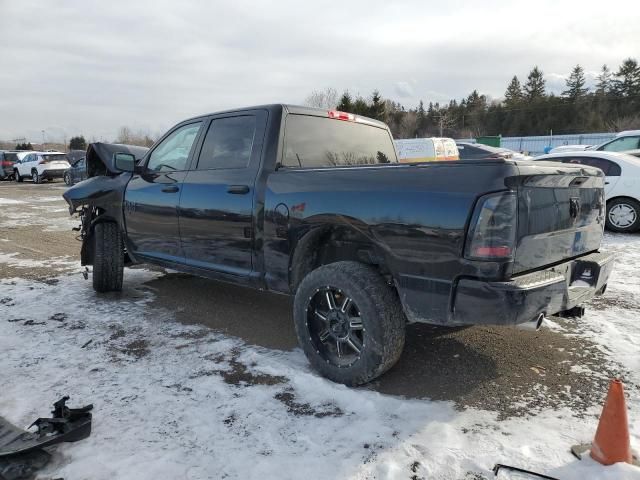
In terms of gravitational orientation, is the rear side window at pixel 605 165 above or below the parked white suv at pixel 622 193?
above

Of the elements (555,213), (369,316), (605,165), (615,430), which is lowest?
(615,430)

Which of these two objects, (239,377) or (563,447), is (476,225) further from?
(239,377)

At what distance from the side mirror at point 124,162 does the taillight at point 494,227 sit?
11.9 ft

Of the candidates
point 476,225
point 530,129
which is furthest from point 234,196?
point 530,129

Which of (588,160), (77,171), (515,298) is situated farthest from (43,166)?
(515,298)

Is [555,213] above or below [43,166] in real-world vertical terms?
below

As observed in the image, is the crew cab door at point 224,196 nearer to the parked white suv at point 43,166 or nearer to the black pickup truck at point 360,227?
the black pickup truck at point 360,227

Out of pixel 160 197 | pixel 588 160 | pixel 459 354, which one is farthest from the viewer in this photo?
pixel 588 160

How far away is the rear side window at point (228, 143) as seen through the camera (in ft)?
13.2

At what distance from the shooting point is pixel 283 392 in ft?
10.5

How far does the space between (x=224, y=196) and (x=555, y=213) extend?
96.3 inches

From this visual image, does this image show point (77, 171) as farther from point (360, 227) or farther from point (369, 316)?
point (369, 316)

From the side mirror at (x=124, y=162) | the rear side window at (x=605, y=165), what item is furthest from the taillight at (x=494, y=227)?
the rear side window at (x=605, y=165)

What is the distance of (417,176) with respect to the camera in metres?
2.87
